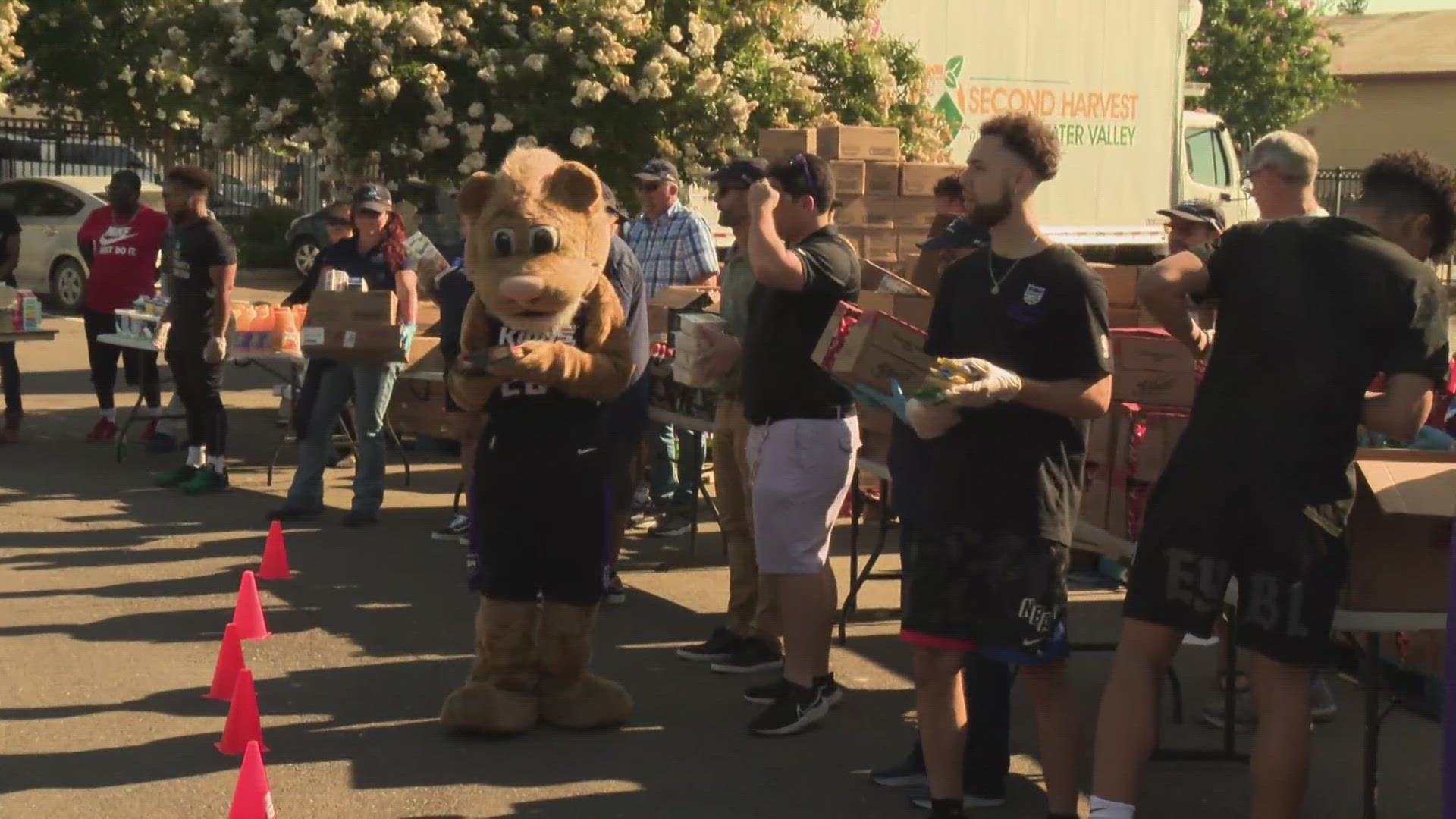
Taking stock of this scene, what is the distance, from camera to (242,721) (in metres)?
6.34

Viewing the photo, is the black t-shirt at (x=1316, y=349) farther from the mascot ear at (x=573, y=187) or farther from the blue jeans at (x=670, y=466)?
the blue jeans at (x=670, y=466)

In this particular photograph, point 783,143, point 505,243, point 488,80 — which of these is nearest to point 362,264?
point 783,143

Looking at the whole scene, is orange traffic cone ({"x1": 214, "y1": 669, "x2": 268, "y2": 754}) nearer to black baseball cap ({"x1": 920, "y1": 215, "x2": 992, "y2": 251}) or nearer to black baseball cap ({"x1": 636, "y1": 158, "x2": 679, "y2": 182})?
black baseball cap ({"x1": 920, "y1": 215, "x2": 992, "y2": 251})

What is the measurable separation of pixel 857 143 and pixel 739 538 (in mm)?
3701

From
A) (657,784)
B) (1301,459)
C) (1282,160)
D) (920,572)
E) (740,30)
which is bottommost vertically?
(657,784)

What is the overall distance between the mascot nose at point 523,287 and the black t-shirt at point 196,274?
18.1 feet

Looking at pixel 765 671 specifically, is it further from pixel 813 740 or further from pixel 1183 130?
pixel 1183 130

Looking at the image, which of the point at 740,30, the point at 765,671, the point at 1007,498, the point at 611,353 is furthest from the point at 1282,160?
the point at 740,30

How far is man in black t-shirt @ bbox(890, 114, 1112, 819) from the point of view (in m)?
5.14

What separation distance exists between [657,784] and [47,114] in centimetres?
2808

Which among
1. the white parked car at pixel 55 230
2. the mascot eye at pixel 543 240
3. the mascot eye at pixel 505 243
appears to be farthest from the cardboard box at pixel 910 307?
the white parked car at pixel 55 230

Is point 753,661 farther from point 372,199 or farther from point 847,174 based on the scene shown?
point 372,199

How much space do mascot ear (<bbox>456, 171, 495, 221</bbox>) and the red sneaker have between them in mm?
7522

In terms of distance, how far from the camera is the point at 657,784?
6.16m
